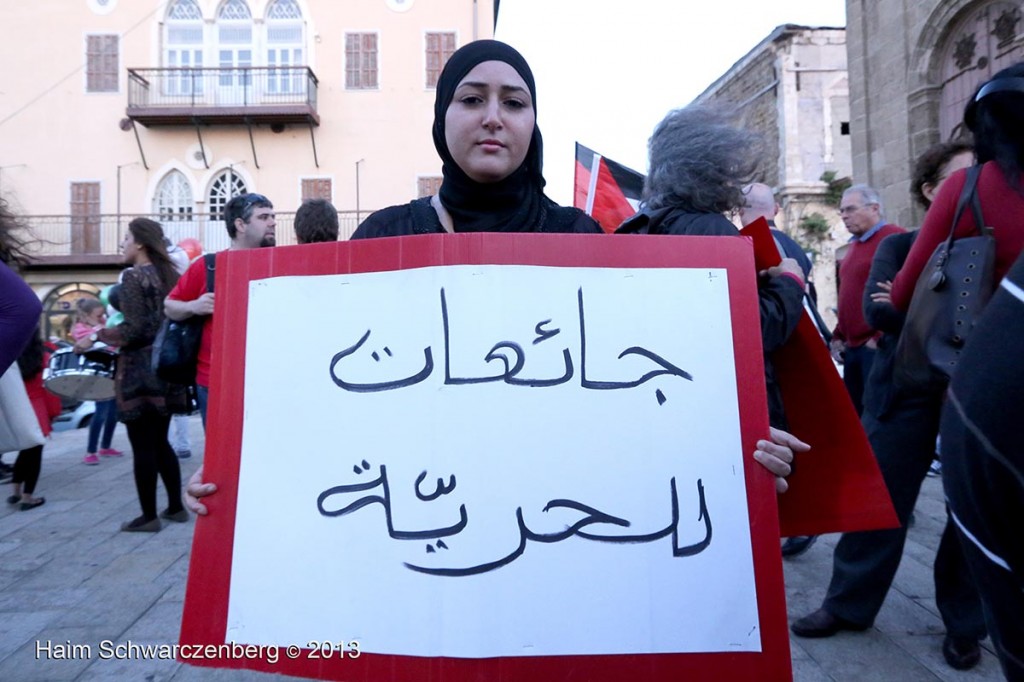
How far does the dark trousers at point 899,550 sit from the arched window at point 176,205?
2259 centimetres

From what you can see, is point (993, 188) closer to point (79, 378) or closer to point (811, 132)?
point (79, 378)

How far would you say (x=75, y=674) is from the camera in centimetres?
272

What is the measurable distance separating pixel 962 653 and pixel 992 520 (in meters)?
2.26

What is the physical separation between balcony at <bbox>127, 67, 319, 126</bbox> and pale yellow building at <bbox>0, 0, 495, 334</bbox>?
4 centimetres

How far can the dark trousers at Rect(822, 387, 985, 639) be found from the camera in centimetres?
270

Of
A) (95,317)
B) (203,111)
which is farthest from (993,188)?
(203,111)

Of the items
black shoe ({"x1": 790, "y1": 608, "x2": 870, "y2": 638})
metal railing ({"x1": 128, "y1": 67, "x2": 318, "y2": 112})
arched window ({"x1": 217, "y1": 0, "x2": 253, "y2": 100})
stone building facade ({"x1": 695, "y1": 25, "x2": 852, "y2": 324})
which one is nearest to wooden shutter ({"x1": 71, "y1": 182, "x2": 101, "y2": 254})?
metal railing ({"x1": 128, "y1": 67, "x2": 318, "y2": 112})

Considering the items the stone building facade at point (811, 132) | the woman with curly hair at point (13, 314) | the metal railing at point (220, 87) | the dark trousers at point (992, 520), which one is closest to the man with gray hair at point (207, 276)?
the woman with curly hair at point (13, 314)

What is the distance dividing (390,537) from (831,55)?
25764 millimetres

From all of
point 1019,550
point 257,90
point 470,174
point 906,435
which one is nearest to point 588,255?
point 470,174

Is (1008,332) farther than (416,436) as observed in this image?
No

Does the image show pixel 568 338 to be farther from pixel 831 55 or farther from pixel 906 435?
pixel 831 55

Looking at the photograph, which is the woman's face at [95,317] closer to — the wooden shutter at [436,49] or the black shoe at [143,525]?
the black shoe at [143,525]

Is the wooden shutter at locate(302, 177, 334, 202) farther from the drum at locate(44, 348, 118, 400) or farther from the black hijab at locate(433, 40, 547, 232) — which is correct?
the black hijab at locate(433, 40, 547, 232)
